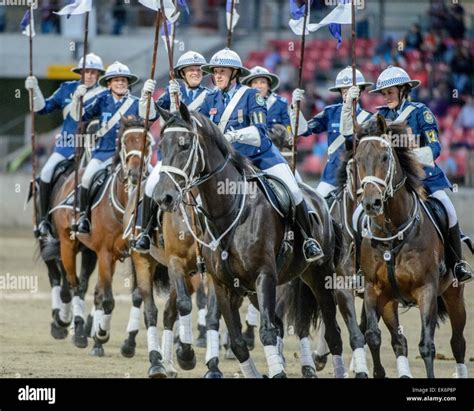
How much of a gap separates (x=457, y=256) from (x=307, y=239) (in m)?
1.42

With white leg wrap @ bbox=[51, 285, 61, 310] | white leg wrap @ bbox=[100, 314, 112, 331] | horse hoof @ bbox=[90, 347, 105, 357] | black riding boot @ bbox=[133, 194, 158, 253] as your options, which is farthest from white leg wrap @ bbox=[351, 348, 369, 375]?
white leg wrap @ bbox=[51, 285, 61, 310]

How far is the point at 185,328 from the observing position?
1222 centimetres

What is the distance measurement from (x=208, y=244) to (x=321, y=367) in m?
3.07

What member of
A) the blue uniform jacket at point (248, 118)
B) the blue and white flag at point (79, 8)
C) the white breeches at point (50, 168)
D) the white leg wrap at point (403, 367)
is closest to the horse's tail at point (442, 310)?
the white leg wrap at point (403, 367)

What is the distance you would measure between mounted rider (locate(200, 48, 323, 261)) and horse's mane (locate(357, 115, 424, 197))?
906 mm

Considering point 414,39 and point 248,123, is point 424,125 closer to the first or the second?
point 248,123

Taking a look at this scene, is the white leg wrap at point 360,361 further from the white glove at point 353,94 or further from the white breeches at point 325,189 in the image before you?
the white breeches at point 325,189

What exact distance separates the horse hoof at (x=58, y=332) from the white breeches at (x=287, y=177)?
5188 millimetres

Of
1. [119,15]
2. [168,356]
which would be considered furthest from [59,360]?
[119,15]

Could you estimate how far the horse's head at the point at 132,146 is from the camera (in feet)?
44.5

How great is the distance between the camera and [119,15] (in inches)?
1350

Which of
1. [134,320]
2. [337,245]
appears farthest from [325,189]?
[134,320]

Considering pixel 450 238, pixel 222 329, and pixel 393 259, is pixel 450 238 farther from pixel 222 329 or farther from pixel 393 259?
pixel 222 329

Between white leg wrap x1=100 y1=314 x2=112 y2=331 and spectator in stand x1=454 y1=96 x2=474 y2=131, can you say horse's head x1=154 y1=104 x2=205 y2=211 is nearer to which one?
white leg wrap x1=100 y1=314 x2=112 y2=331
